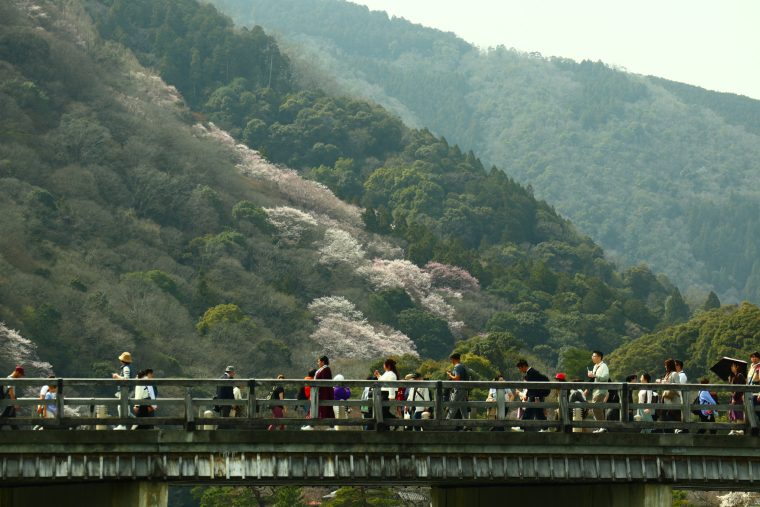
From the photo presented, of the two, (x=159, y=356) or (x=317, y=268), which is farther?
(x=317, y=268)

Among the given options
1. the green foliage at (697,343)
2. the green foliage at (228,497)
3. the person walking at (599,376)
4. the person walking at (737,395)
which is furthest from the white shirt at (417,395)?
the green foliage at (697,343)

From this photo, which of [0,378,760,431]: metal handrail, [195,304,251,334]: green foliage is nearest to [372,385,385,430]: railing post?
[0,378,760,431]: metal handrail

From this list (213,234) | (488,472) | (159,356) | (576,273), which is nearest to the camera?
(488,472)

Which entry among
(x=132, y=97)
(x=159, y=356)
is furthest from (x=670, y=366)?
Answer: (x=132, y=97)

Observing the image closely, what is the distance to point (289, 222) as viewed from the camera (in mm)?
114438

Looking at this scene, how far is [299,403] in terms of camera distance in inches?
980

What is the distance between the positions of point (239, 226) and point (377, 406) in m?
86.6

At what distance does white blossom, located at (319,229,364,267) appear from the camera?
370 feet

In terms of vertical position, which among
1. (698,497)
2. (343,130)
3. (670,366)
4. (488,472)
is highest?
(343,130)

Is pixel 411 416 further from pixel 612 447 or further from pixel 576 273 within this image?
pixel 576 273

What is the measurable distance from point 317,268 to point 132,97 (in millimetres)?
22079

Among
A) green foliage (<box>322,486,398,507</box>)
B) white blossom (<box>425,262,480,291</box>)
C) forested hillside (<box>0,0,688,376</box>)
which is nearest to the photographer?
green foliage (<box>322,486,398,507</box>)

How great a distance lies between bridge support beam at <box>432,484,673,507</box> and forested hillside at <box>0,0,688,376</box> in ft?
170

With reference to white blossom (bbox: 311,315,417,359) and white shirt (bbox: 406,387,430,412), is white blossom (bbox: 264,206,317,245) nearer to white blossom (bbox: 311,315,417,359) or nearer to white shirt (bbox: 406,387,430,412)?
white blossom (bbox: 311,315,417,359)
